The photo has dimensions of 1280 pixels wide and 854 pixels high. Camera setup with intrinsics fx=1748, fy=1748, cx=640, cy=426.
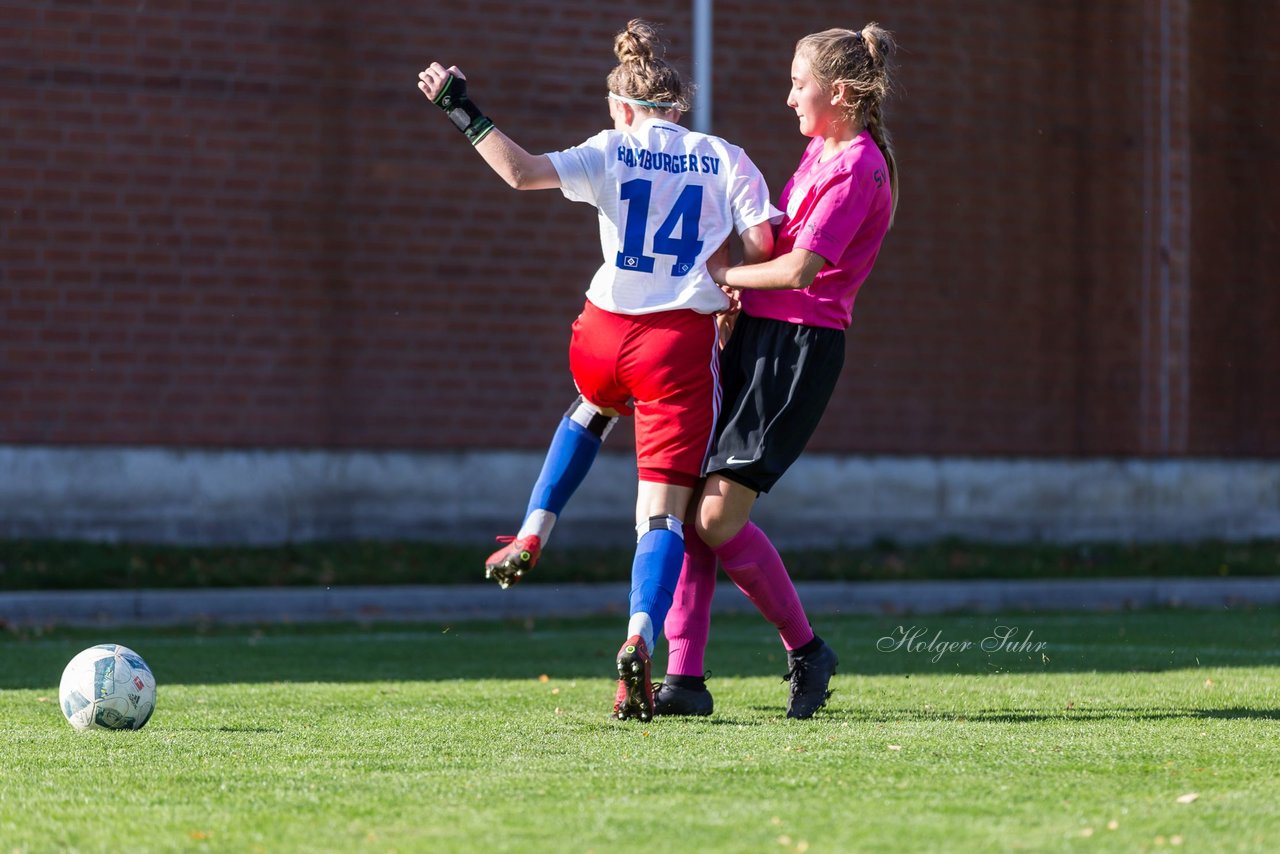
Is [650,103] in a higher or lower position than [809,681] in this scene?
higher

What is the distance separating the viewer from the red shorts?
5727 millimetres

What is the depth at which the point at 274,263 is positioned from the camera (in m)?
14.4

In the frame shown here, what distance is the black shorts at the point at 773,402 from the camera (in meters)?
5.78

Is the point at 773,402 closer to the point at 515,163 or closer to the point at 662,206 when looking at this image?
the point at 662,206

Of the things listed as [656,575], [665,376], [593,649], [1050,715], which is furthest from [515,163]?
[593,649]

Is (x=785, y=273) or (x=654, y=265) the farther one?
(x=654, y=265)

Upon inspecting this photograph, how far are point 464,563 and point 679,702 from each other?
7.48m

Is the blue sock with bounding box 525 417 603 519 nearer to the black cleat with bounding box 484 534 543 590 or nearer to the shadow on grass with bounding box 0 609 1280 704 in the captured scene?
the black cleat with bounding box 484 534 543 590

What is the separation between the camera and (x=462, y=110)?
564cm

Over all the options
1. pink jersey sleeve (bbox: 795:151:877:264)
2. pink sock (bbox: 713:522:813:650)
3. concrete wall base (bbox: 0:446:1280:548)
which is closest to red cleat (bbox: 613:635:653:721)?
pink sock (bbox: 713:522:813:650)

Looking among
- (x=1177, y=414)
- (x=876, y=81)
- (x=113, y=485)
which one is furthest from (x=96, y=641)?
(x=1177, y=414)

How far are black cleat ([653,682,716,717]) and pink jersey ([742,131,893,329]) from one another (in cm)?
131

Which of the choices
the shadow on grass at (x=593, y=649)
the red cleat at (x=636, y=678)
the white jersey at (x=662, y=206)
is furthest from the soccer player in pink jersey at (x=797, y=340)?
the shadow on grass at (x=593, y=649)

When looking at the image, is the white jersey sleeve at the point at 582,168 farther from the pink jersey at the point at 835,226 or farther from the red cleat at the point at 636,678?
the red cleat at the point at 636,678
